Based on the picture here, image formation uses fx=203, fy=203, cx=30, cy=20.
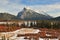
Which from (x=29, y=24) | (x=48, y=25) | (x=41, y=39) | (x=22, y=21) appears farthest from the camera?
(x=22, y=21)

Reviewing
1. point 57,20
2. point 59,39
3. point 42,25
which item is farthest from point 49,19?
point 59,39

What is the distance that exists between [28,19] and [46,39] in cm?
1964

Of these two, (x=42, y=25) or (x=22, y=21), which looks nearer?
(x=42, y=25)

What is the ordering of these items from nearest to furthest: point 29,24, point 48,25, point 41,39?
1. point 41,39
2. point 48,25
3. point 29,24

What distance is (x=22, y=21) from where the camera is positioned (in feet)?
101

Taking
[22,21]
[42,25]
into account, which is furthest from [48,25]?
[22,21]

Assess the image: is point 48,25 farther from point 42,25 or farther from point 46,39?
point 46,39

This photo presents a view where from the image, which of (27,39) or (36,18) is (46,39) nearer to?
(27,39)

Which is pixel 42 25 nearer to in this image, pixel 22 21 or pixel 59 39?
pixel 22 21

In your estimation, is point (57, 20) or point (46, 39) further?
point (57, 20)

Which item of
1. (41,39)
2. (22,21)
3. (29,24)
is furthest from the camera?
(22,21)

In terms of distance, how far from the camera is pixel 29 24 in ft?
92.6

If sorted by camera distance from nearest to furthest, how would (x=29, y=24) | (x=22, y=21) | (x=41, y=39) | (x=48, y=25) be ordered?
(x=41, y=39), (x=48, y=25), (x=29, y=24), (x=22, y=21)

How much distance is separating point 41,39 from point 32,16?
65.0 feet
